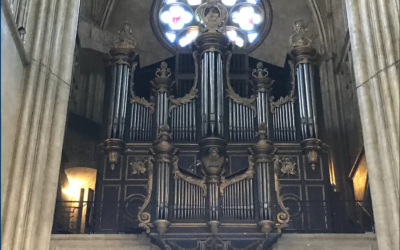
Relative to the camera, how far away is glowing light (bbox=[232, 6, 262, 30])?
16.0m

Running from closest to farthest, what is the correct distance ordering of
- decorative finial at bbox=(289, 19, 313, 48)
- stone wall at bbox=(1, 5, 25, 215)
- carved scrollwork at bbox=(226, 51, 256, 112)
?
stone wall at bbox=(1, 5, 25, 215) < carved scrollwork at bbox=(226, 51, 256, 112) < decorative finial at bbox=(289, 19, 313, 48)

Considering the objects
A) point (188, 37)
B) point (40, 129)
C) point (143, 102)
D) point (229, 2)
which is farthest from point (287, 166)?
point (229, 2)

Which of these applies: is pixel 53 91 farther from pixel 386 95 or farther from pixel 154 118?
pixel 386 95

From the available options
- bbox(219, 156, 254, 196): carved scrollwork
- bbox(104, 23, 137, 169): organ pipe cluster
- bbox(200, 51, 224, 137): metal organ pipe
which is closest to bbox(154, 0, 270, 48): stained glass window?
bbox(104, 23, 137, 169): organ pipe cluster

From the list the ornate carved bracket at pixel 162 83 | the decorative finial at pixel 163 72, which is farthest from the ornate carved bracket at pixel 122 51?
the ornate carved bracket at pixel 162 83

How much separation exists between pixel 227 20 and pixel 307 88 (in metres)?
4.56

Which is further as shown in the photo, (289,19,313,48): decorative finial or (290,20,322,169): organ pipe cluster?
(289,19,313,48): decorative finial

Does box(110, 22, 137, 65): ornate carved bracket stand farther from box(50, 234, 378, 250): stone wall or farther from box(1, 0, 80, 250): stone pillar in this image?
box(50, 234, 378, 250): stone wall

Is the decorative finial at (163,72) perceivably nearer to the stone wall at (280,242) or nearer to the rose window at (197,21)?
the stone wall at (280,242)

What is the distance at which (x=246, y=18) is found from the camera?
16.1m

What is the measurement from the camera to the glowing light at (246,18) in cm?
1599

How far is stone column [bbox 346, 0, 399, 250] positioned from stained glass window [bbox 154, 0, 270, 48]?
19.2ft

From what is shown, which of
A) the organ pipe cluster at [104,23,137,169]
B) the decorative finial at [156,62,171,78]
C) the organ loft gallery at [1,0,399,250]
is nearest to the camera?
the organ loft gallery at [1,0,399,250]

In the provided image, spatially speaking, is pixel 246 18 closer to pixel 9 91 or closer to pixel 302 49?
pixel 302 49
